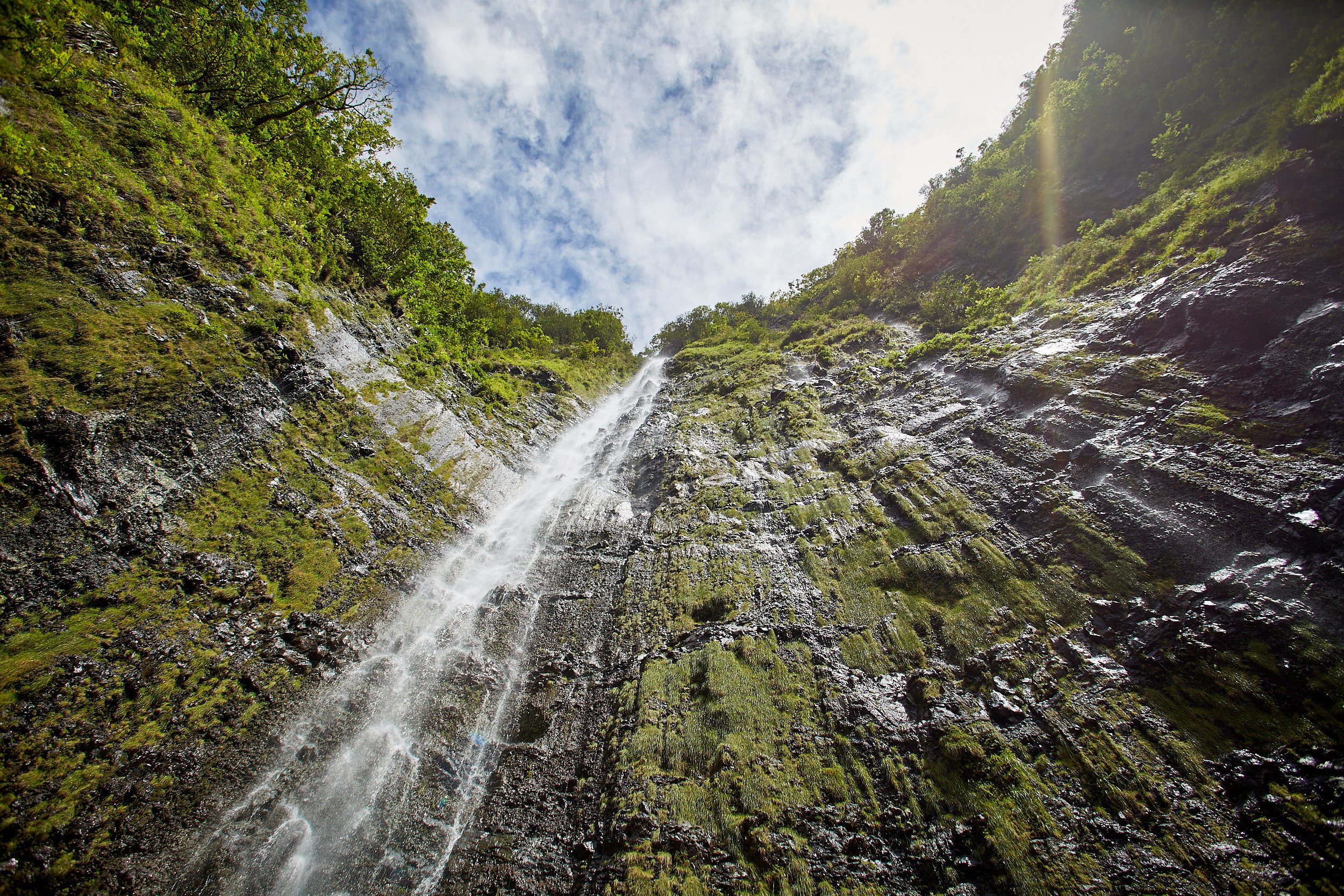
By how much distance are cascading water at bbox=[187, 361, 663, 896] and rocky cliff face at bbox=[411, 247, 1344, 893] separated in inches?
27.9

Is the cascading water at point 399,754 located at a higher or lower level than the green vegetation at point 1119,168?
lower

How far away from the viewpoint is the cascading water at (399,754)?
22.0 feet

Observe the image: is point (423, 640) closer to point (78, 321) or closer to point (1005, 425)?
point (78, 321)

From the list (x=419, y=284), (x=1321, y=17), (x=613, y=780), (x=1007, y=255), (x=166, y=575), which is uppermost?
(x=1007, y=255)

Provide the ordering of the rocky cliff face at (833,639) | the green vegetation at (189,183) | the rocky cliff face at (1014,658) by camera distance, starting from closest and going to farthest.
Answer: the rocky cliff face at (1014,658)
the rocky cliff face at (833,639)
the green vegetation at (189,183)

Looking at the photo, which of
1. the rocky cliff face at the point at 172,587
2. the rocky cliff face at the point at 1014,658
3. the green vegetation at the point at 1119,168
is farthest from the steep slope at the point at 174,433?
the green vegetation at the point at 1119,168

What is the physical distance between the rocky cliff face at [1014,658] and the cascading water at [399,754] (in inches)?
27.9

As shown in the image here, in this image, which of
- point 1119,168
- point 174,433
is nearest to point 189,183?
point 174,433

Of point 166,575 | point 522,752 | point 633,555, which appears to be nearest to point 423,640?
point 522,752

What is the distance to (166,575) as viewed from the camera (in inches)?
299

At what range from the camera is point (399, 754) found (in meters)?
8.38

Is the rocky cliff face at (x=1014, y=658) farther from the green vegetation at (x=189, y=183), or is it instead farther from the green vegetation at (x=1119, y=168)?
the green vegetation at (x=189, y=183)

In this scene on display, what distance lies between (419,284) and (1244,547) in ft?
80.8

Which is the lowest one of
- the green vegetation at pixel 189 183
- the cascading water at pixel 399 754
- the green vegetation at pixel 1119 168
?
the cascading water at pixel 399 754
